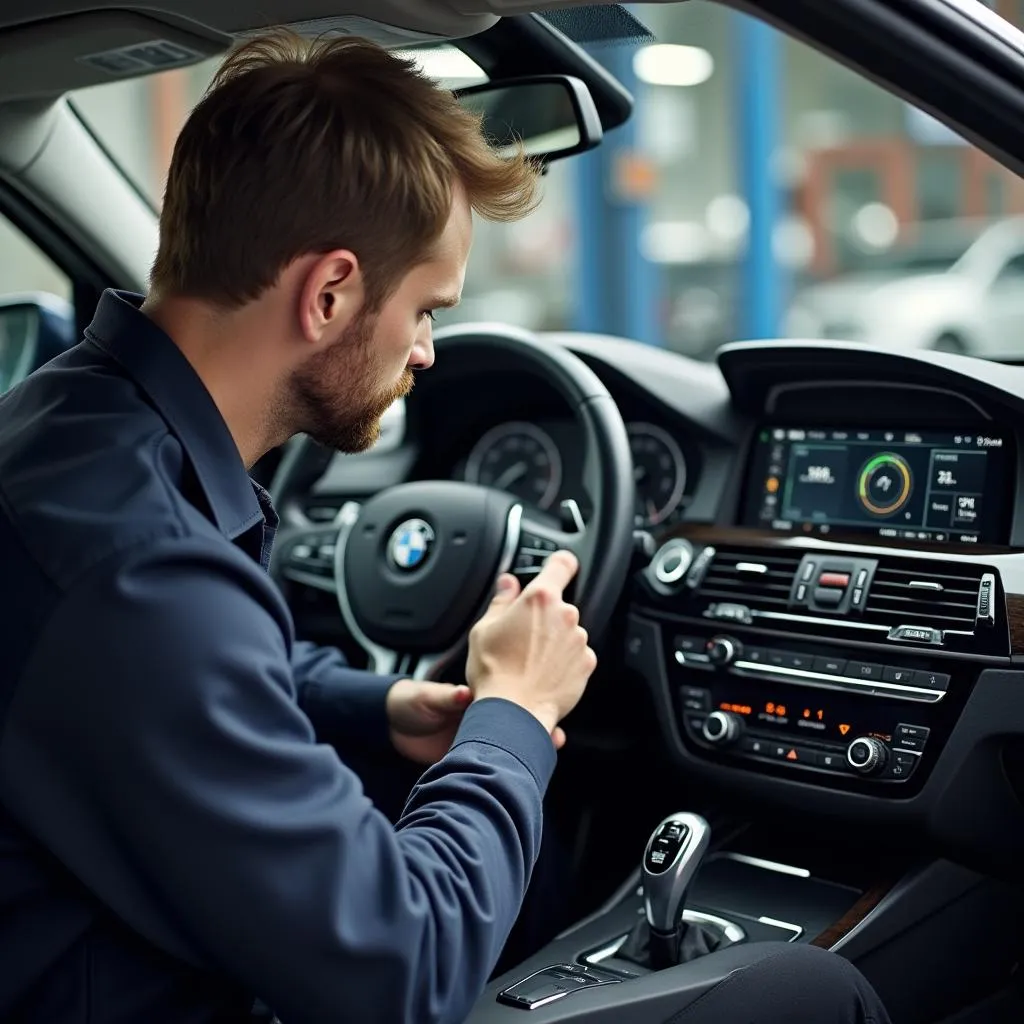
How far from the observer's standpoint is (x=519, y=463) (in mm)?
2541

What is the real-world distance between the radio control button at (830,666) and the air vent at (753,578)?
105 millimetres

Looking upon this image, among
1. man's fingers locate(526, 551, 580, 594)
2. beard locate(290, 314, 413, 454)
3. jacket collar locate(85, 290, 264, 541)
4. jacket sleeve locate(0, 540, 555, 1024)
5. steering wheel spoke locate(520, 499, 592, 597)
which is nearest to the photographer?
jacket sleeve locate(0, 540, 555, 1024)

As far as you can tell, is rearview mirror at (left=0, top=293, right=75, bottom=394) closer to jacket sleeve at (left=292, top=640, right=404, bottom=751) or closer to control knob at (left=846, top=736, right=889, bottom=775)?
jacket sleeve at (left=292, top=640, right=404, bottom=751)

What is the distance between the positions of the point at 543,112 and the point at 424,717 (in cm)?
87

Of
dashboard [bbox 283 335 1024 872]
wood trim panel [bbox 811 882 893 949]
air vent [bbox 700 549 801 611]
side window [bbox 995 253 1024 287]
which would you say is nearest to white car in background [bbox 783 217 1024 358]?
side window [bbox 995 253 1024 287]

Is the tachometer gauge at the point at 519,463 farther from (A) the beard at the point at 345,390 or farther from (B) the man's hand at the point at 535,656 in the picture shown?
(A) the beard at the point at 345,390

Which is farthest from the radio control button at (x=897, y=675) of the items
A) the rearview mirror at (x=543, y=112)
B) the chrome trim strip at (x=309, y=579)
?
the chrome trim strip at (x=309, y=579)

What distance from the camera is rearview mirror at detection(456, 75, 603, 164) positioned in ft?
6.25

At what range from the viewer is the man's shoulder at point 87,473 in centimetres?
106

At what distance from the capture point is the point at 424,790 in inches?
50.2

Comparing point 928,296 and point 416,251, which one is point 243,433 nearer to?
point 416,251

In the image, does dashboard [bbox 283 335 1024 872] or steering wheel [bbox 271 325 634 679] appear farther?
steering wheel [bbox 271 325 634 679]

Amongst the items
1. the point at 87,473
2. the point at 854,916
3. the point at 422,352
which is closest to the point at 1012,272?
the point at 854,916

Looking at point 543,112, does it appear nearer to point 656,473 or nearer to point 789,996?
point 656,473
